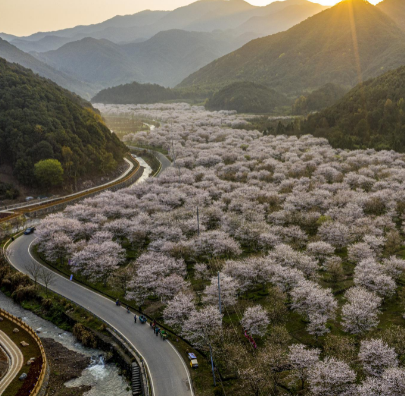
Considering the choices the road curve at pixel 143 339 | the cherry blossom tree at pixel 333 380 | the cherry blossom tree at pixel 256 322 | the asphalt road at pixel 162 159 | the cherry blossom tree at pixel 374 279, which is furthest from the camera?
the asphalt road at pixel 162 159

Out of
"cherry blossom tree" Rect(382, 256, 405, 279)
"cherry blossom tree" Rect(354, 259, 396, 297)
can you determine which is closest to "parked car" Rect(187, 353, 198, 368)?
"cherry blossom tree" Rect(354, 259, 396, 297)

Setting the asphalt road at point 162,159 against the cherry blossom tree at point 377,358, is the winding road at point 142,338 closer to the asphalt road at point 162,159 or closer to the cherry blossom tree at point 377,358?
the cherry blossom tree at point 377,358

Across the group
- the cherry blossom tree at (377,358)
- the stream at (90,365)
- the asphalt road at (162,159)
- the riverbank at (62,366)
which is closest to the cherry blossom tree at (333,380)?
the cherry blossom tree at (377,358)

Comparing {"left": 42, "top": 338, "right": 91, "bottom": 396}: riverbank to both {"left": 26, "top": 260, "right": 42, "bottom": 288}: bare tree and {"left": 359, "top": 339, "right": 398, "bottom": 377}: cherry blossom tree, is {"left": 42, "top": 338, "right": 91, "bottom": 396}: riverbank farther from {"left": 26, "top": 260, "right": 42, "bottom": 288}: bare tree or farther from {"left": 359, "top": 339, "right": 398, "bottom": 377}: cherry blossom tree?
{"left": 359, "top": 339, "right": 398, "bottom": 377}: cherry blossom tree

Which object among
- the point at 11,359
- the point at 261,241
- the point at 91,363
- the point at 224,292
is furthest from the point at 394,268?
the point at 11,359

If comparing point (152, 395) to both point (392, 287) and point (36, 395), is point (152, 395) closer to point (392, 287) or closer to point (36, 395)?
point (36, 395)

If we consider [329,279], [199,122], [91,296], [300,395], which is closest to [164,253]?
[91,296]

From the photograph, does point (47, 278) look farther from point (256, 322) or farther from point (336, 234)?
point (336, 234)
